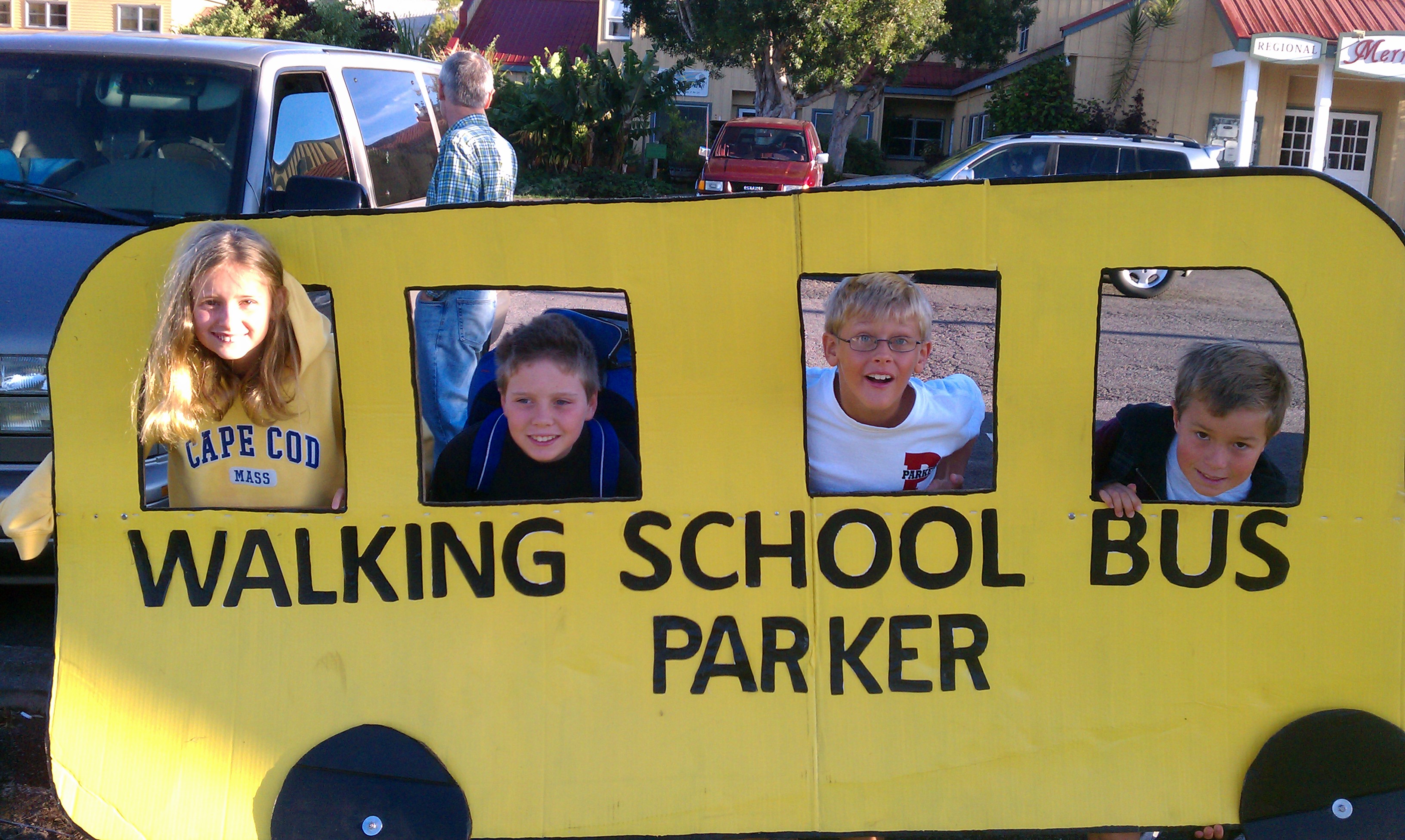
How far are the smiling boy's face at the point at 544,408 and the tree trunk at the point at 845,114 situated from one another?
25.3 metres

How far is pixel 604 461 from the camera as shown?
234cm

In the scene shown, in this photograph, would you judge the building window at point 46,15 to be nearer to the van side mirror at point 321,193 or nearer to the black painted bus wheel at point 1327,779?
the van side mirror at point 321,193

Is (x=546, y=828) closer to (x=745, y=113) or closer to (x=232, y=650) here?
(x=232, y=650)

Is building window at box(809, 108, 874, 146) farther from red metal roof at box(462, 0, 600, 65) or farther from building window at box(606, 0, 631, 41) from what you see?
red metal roof at box(462, 0, 600, 65)

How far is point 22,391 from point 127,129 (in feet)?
4.29

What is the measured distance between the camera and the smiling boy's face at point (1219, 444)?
224 centimetres

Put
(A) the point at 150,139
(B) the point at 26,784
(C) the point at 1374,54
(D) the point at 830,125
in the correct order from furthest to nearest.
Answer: (D) the point at 830,125 → (C) the point at 1374,54 → (A) the point at 150,139 → (B) the point at 26,784

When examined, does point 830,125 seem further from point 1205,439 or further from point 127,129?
point 1205,439

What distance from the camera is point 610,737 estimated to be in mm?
2240

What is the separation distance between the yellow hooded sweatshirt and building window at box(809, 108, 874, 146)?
3069cm

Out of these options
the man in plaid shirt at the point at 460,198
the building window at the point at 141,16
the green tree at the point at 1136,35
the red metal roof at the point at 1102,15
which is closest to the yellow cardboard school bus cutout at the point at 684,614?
the man in plaid shirt at the point at 460,198

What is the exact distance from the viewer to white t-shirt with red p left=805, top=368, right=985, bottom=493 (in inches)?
90.6

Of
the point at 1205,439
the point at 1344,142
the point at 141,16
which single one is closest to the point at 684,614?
the point at 1205,439

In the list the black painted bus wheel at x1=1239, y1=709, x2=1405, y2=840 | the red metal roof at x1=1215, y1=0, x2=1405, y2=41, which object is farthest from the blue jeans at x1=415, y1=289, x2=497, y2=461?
the red metal roof at x1=1215, y1=0, x2=1405, y2=41
